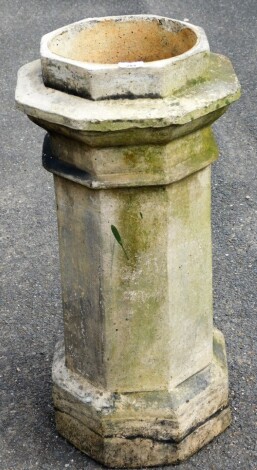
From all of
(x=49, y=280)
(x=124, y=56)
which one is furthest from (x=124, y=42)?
(x=49, y=280)

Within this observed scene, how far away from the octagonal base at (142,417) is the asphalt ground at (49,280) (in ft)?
0.27

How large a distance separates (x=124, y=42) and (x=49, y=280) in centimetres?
159

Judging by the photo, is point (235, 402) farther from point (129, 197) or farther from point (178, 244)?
point (129, 197)

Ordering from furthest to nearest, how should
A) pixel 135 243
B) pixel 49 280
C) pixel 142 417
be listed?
pixel 49 280, pixel 142 417, pixel 135 243

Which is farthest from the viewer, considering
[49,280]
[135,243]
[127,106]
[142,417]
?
[49,280]

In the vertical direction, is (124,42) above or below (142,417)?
above

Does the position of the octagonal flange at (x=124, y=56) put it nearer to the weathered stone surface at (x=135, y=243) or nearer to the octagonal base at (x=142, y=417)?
the weathered stone surface at (x=135, y=243)

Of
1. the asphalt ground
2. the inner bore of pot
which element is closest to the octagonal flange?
the inner bore of pot

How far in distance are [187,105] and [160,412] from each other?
1.13 m

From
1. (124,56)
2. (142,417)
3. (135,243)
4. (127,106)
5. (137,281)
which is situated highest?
(127,106)

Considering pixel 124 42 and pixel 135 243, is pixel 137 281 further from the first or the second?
pixel 124 42

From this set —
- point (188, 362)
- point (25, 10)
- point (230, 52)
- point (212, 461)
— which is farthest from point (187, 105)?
point (25, 10)

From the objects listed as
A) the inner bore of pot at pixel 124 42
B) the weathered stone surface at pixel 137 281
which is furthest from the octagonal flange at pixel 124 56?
the weathered stone surface at pixel 137 281

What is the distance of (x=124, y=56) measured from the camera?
10.6 feet
